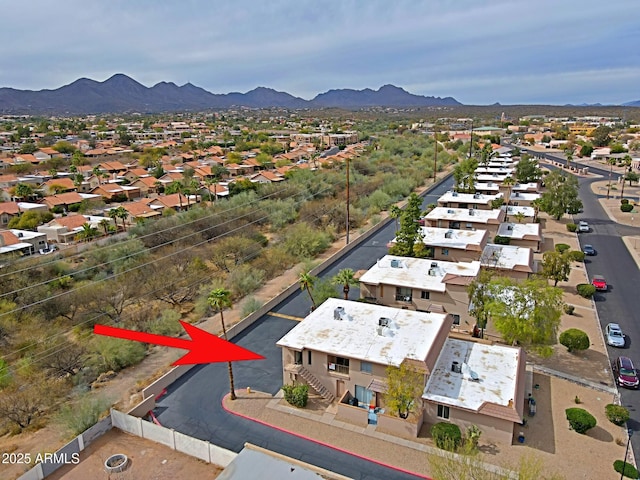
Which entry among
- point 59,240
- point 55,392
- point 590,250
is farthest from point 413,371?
point 59,240

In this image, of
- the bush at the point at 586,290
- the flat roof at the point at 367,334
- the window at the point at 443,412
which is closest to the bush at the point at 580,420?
the window at the point at 443,412

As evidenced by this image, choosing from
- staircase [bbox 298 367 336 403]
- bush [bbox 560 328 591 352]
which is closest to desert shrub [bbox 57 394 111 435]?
staircase [bbox 298 367 336 403]

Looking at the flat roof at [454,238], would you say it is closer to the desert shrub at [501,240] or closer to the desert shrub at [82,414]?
the desert shrub at [501,240]

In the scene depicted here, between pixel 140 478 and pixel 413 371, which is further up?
pixel 413 371

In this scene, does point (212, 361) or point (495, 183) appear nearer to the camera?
point (212, 361)

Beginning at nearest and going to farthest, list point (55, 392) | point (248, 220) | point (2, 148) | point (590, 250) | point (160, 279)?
point (55, 392) < point (160, 279) < point (590, 250) < point (248, 220) < point (2, 148)

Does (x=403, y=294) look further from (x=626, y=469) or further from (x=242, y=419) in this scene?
(x=626, y=469)

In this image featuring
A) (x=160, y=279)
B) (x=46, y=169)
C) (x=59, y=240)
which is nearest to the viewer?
(x=160, y=279)

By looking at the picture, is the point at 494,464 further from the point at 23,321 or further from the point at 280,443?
the point at 23,321

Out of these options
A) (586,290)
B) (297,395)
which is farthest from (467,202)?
(297,395)
